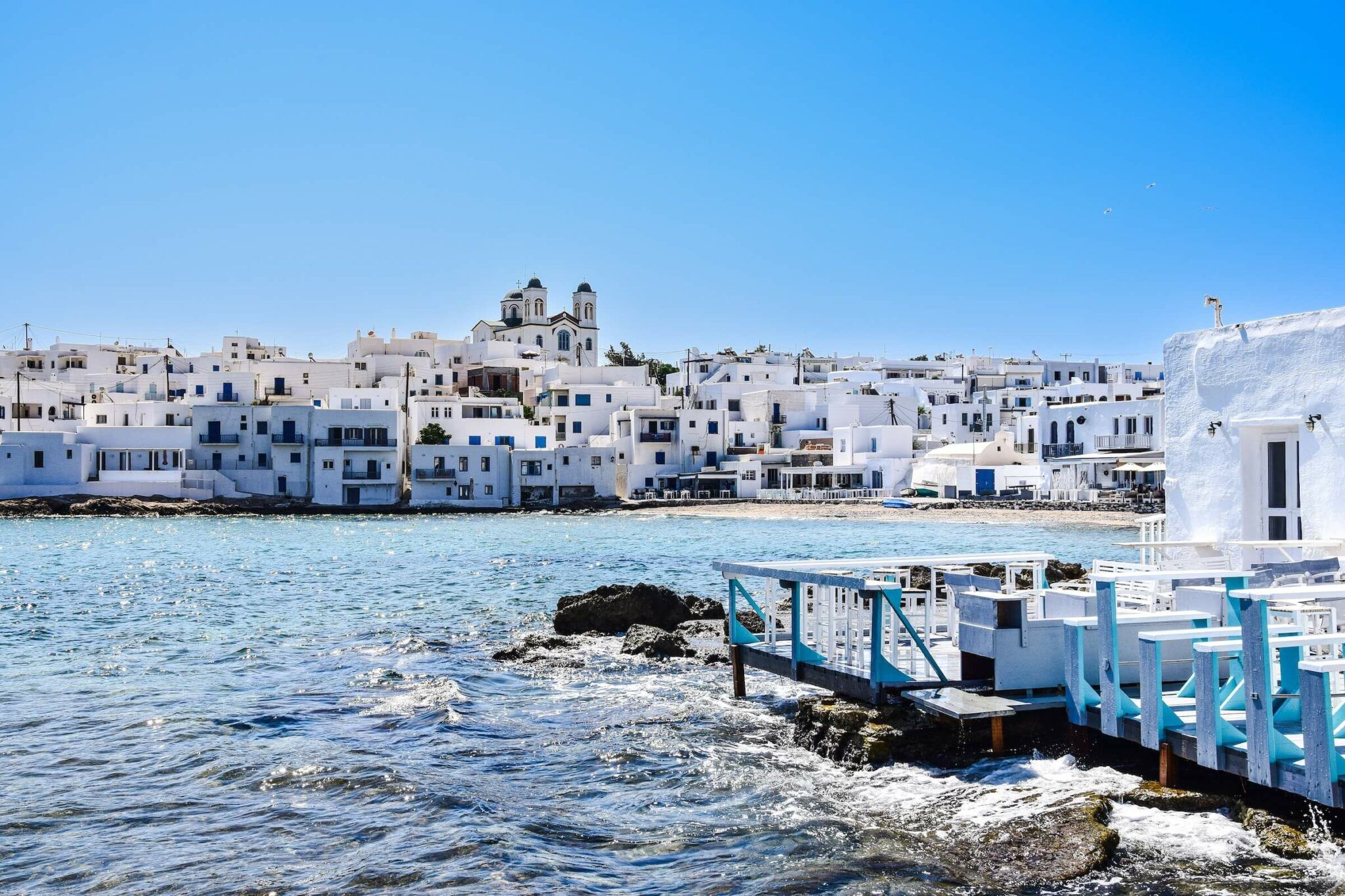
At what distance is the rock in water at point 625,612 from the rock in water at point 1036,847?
1300cm

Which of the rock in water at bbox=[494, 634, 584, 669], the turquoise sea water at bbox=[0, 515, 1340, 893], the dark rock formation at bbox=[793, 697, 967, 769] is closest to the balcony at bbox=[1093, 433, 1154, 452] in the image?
the turquoise sea water at bbox=[0, 515, 1340, 893]

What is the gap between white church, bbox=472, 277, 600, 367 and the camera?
408ft

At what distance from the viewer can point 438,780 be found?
1202cm

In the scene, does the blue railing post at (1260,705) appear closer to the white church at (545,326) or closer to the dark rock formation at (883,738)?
the dark rock formation at (883,738)

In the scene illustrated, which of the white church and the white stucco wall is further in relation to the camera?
the white church

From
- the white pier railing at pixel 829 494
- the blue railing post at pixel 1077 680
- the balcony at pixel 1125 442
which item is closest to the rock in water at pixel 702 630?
the blue railing post at pixel 1077 680

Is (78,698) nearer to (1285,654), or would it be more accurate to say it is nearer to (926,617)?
(926,617)

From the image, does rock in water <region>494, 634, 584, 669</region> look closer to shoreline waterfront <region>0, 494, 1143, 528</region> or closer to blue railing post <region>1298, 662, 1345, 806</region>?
blue railing post <region>1298, 662, 1345, 806</region>

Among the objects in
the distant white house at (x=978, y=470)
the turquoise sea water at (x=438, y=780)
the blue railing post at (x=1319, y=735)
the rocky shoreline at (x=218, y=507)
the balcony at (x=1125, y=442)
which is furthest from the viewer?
the distant white house at (x=978, y=470)

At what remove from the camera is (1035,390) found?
92500mm

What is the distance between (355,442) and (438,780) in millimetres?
66714

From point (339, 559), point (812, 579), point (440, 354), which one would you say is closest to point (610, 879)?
point (812, 579)

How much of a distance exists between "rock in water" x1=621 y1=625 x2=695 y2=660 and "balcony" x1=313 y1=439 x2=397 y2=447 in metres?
59.1

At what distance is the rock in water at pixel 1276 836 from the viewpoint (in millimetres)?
8391
